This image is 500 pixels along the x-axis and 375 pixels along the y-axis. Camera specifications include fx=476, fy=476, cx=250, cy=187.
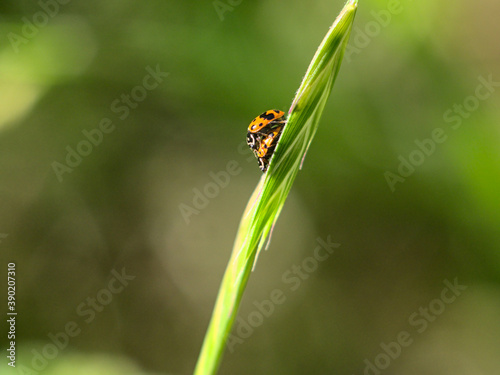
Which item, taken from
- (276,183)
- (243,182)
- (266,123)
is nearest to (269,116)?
(266,123)

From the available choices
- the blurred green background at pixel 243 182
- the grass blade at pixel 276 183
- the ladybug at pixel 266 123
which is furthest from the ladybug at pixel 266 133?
the blurred green background at pixel 243 182

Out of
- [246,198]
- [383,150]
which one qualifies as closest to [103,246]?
[246,198]

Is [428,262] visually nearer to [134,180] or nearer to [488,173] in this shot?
[488,173]

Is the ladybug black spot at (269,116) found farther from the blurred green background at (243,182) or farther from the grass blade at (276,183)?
the blurred green background at (243,182)

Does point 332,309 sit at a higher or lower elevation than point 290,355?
higher

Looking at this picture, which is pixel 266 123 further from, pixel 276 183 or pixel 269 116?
pixel 276 183

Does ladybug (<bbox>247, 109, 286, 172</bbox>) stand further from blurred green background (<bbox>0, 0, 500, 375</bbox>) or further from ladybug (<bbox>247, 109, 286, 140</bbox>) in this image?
blurred green background (<bbox>0, 0, 500, 375</bbox>)
